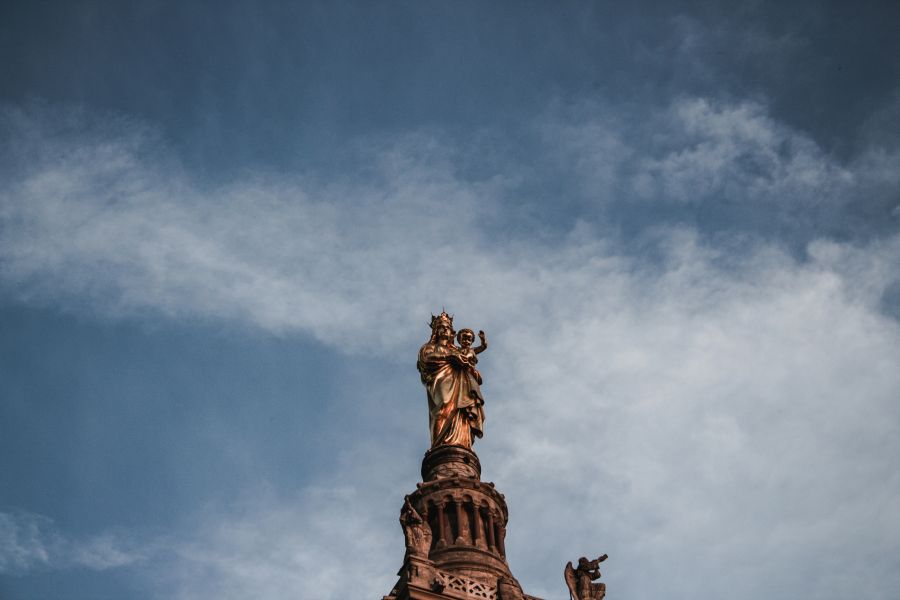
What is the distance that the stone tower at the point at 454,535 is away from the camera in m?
31.0

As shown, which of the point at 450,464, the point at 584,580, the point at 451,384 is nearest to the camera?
the point at 584,580

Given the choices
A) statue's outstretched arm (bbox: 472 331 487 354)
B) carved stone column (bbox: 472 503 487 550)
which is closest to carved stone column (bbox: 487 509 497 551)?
carved stone column (bbox: 472 503 487 550)

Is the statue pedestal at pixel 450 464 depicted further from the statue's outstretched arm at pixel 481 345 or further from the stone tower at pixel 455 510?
the statue's outstretched arm at pixel 481 345

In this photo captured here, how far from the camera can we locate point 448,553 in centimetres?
3391

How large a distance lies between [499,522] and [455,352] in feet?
24.7

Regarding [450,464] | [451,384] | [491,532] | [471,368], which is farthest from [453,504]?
[471,368]

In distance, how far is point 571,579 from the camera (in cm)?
3462

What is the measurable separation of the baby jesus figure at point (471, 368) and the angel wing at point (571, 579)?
6846 mm

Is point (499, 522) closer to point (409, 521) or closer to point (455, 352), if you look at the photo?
point (409, 521)

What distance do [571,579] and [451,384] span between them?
8794 millimetres

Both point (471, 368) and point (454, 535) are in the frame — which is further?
point (471, 368)

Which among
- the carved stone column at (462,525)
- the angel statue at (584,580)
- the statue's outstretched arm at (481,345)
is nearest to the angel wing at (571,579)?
the angel statue at (584,580)

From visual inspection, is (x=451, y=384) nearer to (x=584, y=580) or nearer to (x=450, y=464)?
(x=450, y=464)

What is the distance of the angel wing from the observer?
34.1 metres
